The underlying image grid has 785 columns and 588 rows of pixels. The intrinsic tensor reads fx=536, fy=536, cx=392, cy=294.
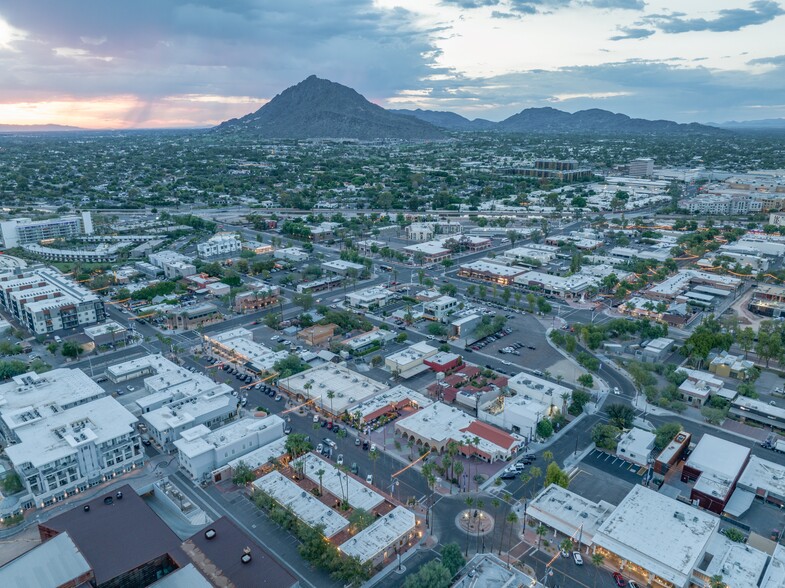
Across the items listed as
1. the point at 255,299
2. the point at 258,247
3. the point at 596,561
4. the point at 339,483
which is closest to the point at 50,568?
the point at 339,483

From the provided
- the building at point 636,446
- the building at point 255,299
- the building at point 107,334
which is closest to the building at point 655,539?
the building at point 636,446

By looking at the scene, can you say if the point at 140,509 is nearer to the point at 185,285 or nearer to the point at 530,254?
the point at 185,285

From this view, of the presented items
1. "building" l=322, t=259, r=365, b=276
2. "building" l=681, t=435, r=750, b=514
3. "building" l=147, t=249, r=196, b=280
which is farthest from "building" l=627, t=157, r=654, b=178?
"building" l=681, t=435, r=750, b=514

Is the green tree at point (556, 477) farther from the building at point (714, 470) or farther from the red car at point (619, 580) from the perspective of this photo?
the building at point (714, 470)

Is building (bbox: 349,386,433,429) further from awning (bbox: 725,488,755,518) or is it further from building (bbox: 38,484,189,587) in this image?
awning (bbox: 725,488,755,518)

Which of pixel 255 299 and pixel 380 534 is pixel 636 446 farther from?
pixel 255 299
